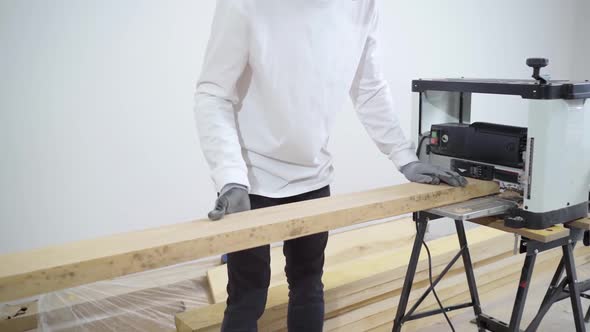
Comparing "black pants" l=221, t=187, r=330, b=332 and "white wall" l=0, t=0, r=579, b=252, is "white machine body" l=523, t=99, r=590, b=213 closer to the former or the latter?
"black pants" l=221, t=187, r=330, b=332

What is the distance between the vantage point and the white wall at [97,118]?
237 cm

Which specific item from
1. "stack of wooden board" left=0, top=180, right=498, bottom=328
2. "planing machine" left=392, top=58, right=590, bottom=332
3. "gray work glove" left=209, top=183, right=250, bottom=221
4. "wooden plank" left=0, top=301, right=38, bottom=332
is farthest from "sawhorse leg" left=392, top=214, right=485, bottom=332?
"wooden plank" left=0, top=301, right=38, bottom=332

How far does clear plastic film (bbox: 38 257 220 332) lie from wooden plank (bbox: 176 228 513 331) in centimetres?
35

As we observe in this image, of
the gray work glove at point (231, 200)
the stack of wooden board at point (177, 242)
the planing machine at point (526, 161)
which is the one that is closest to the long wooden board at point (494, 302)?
the planing machine at point (526, 161)

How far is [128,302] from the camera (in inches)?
97.4

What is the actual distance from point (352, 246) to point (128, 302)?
1.25m

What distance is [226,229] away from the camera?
1.20m

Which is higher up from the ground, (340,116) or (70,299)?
(340,116)

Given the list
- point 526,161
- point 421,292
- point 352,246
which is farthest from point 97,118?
point 526,161

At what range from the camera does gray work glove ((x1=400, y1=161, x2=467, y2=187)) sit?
5.40ft

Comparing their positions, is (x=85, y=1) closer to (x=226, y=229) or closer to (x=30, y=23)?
(x=30, y=23)

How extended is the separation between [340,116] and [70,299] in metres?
1.79

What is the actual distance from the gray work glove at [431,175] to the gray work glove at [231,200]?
0.62 meters

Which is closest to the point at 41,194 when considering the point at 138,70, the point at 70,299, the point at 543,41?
the point at 70,299
